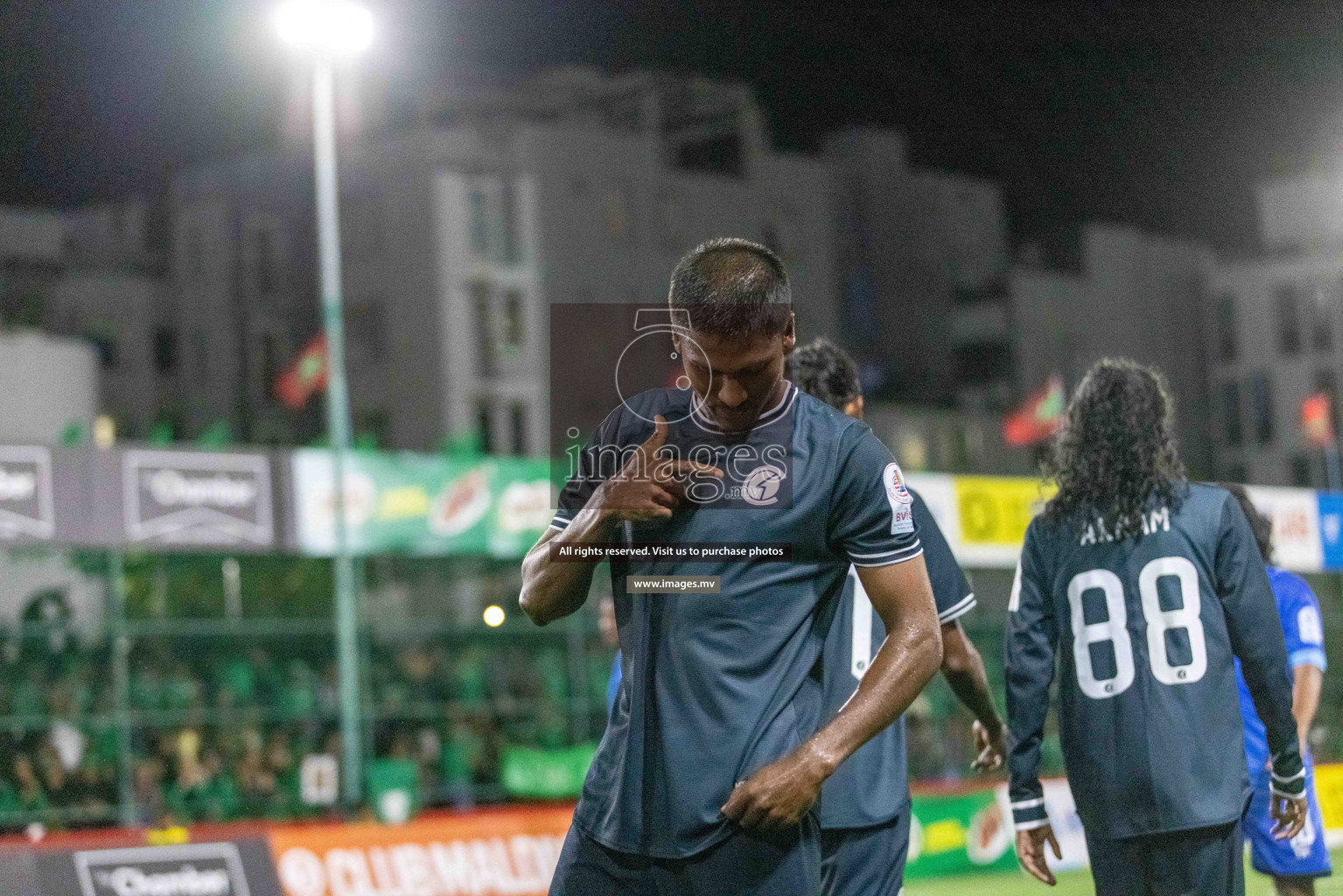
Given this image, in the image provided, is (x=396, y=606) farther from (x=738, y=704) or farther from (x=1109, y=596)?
(x=738, y=704)

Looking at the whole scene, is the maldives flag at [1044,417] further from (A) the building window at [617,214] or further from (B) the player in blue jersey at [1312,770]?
(B) the player in blue jersey at [1312,770]

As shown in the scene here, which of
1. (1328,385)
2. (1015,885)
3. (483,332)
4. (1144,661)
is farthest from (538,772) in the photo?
(1328,385)

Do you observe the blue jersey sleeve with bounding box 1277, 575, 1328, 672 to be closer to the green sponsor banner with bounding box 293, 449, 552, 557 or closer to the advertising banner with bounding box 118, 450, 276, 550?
the advertising banner with bounding box 118, 450, 276, 550

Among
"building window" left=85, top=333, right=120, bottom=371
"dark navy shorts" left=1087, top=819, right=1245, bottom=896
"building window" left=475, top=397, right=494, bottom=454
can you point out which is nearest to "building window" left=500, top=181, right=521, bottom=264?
"building window" left=475, top=397, right=494, bottom=454

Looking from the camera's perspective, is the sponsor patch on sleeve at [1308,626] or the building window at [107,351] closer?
the sponsor patch on sleeve at [1308,626]

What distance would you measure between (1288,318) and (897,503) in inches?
2006

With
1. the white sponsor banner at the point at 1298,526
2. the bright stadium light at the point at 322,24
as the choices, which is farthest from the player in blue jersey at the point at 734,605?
the white sponsor banner at the point at 1298,526

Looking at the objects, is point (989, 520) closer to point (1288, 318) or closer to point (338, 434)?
point (338, 434)

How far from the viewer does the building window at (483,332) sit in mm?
41938

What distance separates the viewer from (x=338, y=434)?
17312 millimetres

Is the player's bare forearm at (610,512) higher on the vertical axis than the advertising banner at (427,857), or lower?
higher

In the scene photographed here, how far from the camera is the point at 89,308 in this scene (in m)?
44.2

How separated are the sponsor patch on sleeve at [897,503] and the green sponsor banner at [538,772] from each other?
1682 centimetres

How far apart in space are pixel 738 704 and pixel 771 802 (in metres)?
0.17
